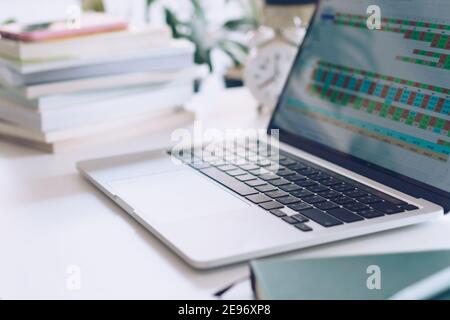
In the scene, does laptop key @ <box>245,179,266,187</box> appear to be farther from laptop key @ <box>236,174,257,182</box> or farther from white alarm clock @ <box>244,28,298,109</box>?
white alarm clock @ <box>244,28,298,109</box>

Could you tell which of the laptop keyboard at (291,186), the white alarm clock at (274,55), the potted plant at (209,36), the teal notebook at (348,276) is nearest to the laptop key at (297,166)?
the laptop keyboard at (291,186)

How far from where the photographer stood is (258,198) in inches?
27.4

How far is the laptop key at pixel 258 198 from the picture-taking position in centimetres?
69

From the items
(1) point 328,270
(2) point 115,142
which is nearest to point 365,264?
(1) point 328,270

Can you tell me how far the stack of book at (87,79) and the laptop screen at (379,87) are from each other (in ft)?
0.74

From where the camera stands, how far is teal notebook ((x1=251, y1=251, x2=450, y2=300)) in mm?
509

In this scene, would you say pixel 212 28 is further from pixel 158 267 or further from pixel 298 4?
pixel 158 267

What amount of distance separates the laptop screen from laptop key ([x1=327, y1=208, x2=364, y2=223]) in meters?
0.12

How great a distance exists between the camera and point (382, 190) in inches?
28.9

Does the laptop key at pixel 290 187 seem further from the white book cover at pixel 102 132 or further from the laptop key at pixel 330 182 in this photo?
the white book cover at pixel 102 132

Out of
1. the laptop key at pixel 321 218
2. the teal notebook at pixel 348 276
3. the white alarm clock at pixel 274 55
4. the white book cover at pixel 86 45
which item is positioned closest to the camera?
the teal notebook at pixel 348 276

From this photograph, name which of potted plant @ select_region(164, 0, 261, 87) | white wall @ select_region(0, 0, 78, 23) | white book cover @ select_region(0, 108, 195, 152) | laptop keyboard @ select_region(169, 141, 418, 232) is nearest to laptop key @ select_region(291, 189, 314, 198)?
laptop keyboard @ select_region(169, 141, 418, 232)

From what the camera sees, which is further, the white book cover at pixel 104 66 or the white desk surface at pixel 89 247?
the white book cover at pixel 104 66

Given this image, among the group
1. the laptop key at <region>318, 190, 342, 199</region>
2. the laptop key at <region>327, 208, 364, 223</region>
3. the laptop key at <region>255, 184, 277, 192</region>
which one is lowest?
the laptop key at <region>255, 184, 277, 192</region>
